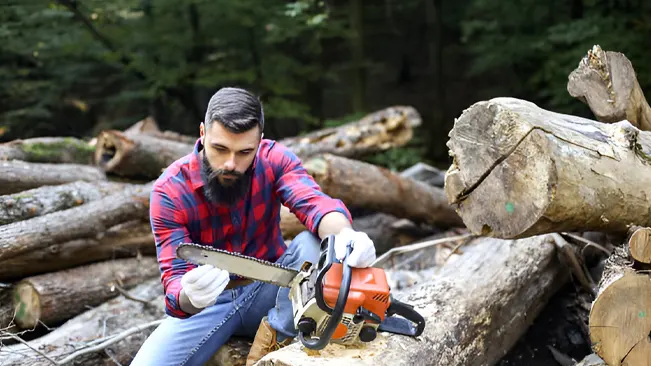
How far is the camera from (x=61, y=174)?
4.42 meters

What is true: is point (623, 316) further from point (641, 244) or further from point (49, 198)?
point (49, 198)

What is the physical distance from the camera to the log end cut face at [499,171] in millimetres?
2159

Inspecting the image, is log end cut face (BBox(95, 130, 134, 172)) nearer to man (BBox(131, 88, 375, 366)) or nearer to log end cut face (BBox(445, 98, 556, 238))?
man (BBox(131, 88, 375, 366))

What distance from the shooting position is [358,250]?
2029 mm

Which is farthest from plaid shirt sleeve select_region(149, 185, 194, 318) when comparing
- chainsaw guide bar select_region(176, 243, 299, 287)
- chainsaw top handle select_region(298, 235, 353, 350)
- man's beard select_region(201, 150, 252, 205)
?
chainsaw top handle select_region(298, 235, 353, 350)

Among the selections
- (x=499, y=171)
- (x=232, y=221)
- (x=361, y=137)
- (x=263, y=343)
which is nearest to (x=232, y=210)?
(x=232, y=221)

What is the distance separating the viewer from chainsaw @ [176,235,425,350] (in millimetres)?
1958

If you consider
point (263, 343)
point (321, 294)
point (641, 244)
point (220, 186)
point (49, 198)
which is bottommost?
point (263, 343)

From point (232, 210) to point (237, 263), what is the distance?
0.48m

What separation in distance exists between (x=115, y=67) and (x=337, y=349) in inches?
292

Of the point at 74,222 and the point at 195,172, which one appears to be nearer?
the point at 195,172

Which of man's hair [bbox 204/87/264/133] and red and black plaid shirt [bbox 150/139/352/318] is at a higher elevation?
man's hair [bbox 204/87/264/133]

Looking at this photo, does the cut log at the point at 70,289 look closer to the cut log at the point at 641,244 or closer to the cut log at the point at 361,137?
the cut log at the point at 361,137

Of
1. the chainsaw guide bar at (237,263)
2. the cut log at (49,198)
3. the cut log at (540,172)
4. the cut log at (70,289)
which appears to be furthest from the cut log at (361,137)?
the chainsaw guide bar at (237,263)
